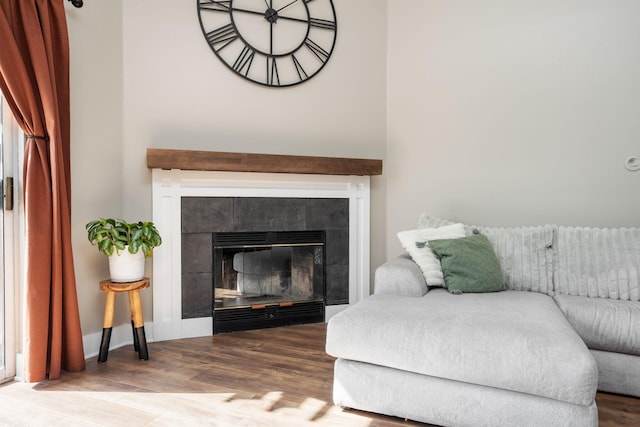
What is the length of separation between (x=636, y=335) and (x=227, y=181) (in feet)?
8.23

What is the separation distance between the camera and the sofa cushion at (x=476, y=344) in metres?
1.60

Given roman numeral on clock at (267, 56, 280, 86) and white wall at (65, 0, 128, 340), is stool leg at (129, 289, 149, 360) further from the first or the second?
roman numeral on clock at (267, 56, 280, 86)

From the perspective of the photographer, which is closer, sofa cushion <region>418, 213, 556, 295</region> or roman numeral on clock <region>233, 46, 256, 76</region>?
sofa cushion <region>418, 213, 556, 295</region>

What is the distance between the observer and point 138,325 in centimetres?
262

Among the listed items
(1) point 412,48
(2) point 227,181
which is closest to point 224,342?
(2) point 227,181

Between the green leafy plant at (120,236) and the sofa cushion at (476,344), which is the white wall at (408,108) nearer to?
the green leafy plant at (120,236)

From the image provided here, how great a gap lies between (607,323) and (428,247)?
38.3 inches

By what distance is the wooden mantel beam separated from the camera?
2.83 m

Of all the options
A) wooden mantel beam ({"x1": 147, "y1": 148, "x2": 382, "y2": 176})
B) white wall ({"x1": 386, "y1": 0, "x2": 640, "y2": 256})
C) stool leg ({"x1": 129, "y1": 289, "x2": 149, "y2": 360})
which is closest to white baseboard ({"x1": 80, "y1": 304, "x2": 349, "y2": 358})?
stool leg ({"x1": 129, "y1": 289, "x2": 149, "y2": 360})

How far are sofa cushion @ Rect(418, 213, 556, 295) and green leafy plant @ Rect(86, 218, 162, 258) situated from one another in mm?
2105

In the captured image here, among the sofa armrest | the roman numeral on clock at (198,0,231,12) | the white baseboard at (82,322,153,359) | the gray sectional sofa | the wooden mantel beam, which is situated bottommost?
the white baseboard at (82,322,153,359)

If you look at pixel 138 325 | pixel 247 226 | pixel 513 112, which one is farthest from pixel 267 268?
pixel 513 112

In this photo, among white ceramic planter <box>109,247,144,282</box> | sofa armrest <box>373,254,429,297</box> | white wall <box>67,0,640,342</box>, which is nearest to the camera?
sofa armrest <box>373,254,429,297</box>

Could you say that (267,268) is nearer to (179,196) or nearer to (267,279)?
(267,279)
